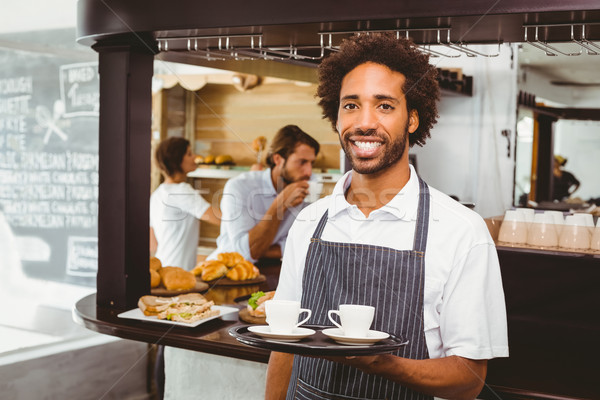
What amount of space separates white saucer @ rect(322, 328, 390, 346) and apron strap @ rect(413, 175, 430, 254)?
0.23 m

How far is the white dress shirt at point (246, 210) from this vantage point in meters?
3.63

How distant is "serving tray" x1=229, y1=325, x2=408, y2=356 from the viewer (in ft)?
3.80

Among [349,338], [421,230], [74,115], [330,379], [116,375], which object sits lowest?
[116,375]

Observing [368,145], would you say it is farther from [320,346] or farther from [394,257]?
[320,346]

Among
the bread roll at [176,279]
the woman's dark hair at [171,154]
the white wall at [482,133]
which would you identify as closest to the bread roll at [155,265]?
the bread roll at [176,279]

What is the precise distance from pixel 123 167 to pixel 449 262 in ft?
4.70

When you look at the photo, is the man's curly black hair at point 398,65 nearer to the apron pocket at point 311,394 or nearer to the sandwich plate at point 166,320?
the apron pocket at point 311,394

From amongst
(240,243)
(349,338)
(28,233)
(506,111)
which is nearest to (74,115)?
(28,233)

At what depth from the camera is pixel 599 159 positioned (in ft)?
15.5

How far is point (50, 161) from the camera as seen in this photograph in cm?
430

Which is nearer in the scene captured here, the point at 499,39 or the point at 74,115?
the point at 499,39

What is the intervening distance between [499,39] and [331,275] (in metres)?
1.01

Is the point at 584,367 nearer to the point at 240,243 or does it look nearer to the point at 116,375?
the point at 240,243

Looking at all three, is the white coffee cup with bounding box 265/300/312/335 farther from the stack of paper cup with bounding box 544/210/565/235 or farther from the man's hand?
the man's hand
